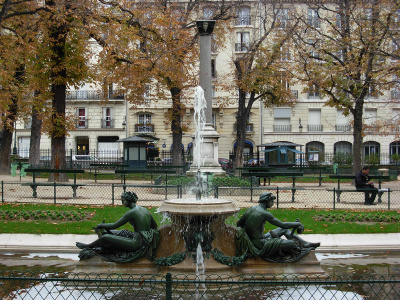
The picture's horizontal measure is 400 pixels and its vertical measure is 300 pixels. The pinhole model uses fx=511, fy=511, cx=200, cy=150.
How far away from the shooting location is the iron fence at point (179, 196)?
17.7 m

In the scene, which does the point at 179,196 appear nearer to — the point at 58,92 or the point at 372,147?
the point at 58,92

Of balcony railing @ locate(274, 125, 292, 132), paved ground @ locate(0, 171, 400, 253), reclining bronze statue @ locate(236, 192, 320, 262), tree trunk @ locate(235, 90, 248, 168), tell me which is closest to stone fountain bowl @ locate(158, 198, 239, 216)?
reclining bronze statue @ locate(236, 192, 320, 262)

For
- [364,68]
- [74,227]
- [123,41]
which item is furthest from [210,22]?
[74,227]

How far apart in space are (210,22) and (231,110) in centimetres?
3064

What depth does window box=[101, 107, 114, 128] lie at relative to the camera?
53.8 metres

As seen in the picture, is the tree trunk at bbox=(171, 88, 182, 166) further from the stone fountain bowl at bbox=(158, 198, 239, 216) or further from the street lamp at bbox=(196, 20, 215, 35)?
the stone fountain bowl at bbox=(158, 198, 239, 216)

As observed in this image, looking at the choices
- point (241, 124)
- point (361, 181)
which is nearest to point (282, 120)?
point (241, 124)

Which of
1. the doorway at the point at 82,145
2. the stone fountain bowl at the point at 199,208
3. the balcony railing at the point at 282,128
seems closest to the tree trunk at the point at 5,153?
the doorway at the point at 82,145

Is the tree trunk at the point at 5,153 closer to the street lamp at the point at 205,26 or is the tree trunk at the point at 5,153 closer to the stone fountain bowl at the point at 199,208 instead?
the street lamp at the point at 205,26

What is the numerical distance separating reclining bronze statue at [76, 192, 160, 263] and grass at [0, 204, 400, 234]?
3211 mm

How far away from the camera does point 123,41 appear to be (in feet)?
81.0

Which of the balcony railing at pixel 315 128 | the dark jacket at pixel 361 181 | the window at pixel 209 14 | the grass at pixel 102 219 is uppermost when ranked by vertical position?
the window at pixel 209 14

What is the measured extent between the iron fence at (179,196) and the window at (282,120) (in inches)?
1191

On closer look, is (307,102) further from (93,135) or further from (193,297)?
(193,297)
